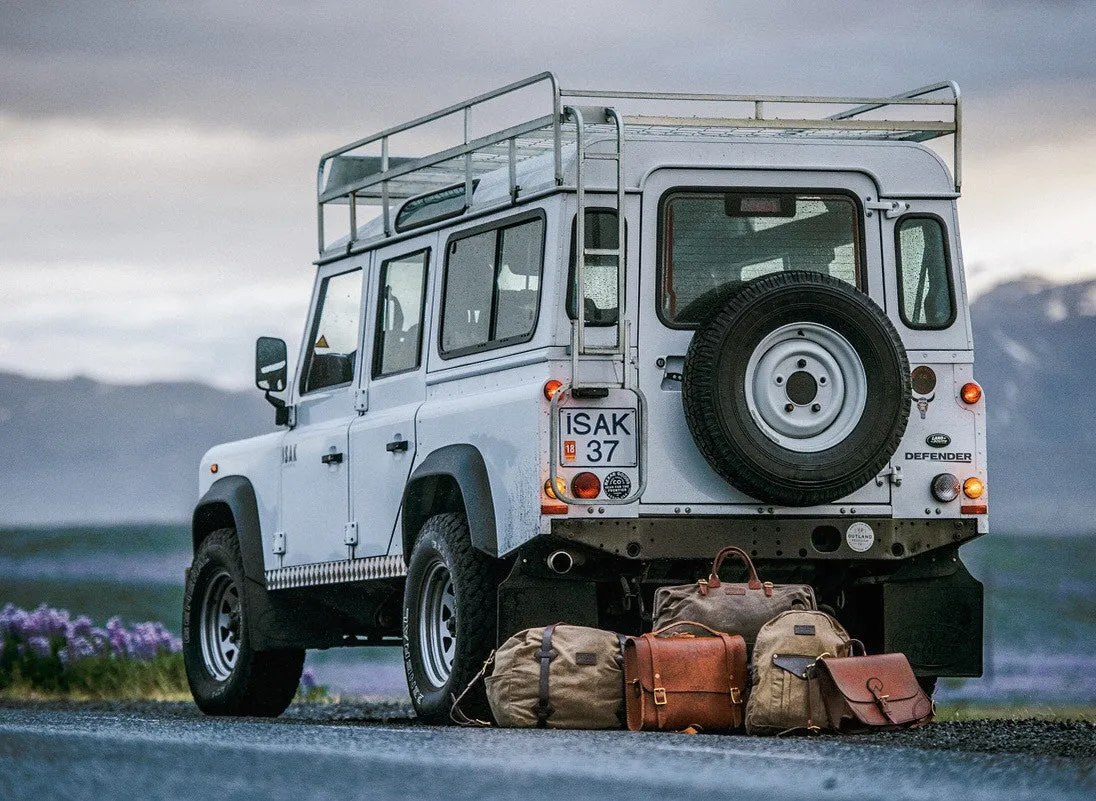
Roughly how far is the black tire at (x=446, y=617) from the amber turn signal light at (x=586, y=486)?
718 mm

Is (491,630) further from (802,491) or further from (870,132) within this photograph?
(870,132)

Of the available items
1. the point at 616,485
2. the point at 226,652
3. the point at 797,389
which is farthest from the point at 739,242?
the point at 226,652

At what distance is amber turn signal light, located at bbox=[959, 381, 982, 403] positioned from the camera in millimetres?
11422

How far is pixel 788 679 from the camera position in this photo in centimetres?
1012

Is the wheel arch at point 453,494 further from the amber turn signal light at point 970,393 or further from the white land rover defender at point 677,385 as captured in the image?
the amber turn signal light at point 970,393

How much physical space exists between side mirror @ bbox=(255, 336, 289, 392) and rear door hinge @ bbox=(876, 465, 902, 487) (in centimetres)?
397

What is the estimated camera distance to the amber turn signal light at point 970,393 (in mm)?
11422

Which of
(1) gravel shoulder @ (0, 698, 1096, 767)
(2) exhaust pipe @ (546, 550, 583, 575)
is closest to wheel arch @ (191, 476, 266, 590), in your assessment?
(1) gravel shoulder @ (0, 698, 1096, 767)

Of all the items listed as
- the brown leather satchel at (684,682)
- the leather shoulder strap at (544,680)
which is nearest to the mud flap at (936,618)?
the brown leather satchel at (684,682)

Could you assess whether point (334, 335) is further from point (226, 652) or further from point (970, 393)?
point (970, 393)

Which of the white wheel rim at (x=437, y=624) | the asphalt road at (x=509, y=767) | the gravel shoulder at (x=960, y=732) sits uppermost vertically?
the white wheel rim at (x=437, y=624)

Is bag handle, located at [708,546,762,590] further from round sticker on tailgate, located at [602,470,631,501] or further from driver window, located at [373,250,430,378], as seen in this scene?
driver window, located at [373,250,430,378]

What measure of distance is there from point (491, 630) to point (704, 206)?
2.13m

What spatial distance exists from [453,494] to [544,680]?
1.49 m
